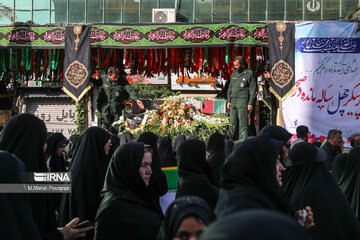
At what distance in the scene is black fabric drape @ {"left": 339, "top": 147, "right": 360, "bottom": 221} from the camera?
430 cm

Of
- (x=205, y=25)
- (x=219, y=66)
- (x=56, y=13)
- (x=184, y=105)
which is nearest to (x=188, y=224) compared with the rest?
(x=184, y=105)

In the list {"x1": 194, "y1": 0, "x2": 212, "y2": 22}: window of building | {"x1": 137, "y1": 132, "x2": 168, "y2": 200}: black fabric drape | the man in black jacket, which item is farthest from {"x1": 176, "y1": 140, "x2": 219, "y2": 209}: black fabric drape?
{"x1": 194, "y1": 0, "x2": 212, "y2": 22}: window of building

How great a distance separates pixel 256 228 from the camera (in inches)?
40.4

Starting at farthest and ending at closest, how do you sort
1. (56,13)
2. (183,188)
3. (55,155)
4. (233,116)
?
(56,13) < (233,116) < (55,155) < (183,188)

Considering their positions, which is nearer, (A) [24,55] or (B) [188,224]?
(B) [188,224]

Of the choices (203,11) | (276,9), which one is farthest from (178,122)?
(276,9)

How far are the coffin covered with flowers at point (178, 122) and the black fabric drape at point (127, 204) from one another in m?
4.93

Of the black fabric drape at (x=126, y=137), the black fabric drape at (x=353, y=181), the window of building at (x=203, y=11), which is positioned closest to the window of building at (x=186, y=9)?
the window of building at (x=203, y=11)

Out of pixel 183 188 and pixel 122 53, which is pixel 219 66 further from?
pixel 183 188

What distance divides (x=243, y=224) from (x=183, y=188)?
2.86 metres

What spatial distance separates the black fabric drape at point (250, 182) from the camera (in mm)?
2275

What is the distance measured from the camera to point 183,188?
388 centimetres

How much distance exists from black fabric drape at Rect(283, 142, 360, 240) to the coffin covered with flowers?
4.73 meters

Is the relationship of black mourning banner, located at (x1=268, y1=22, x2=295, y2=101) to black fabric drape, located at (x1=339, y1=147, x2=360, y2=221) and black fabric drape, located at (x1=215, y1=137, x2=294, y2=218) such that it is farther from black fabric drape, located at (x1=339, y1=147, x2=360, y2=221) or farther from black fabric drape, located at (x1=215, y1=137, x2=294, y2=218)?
black fabric drape, located at (x1=215, y1=137, x2=294, y2=218)
